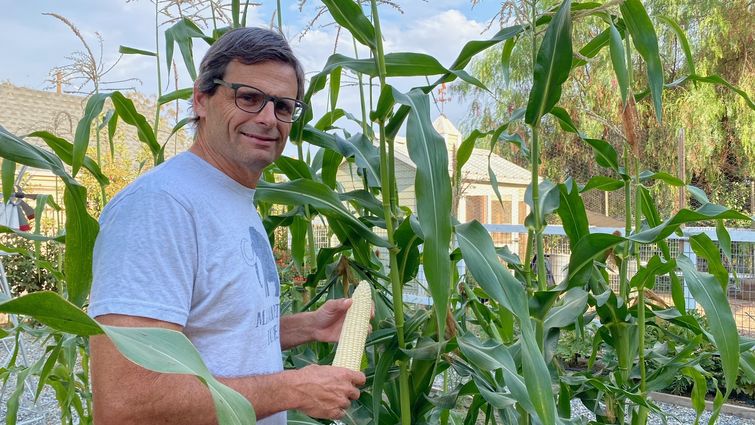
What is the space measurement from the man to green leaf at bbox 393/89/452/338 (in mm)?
234

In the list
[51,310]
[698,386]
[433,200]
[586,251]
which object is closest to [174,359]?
[51,310]

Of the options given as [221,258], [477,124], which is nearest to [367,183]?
[221,258]

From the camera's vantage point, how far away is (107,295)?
3.14ft

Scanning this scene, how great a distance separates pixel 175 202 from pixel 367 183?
25.0 inches

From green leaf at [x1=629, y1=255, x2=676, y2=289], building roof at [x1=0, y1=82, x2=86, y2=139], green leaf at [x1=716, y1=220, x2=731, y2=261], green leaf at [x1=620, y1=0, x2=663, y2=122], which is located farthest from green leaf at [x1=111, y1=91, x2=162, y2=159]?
building roof at [x1=0, y1=82, x2=86, y2=139]

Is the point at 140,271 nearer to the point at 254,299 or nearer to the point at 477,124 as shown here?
the point at 254,299

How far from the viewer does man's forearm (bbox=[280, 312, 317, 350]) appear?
4.75 feet

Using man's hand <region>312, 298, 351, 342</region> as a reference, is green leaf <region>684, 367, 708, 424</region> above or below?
below

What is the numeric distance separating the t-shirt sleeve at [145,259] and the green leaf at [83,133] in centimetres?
34

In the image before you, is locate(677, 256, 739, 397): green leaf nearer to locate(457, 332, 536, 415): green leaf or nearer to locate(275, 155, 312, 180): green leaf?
locate(457, 332, 536, 415): green leaf

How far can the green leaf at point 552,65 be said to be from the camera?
1.09 meters

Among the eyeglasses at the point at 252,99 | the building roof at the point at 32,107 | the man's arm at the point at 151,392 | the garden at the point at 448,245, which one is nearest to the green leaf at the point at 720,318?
the garden at the point at 448,245

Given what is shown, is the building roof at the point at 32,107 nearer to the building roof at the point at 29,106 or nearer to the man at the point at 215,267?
the building roof at the point at 29,106

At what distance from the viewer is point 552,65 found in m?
1.14
